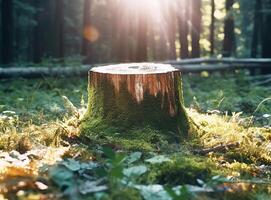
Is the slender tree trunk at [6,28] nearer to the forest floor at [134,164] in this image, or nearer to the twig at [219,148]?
the forest floor at [134,164]

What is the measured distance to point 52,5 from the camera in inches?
1281

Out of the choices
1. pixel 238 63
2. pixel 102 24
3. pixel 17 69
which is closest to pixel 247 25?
pixel 102 24

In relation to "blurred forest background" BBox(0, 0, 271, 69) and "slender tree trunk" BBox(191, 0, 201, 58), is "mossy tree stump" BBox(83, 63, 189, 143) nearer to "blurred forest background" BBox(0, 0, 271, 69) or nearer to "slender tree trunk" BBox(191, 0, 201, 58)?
"blurred forest background" BBox(0, 0, 271, 69)

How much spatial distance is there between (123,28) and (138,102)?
21493 mm

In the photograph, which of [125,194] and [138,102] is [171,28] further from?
[125,194]

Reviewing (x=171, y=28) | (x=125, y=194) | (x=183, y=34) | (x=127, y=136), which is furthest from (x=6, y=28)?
(x=125, y=194)

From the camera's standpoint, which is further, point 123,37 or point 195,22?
point 123,37

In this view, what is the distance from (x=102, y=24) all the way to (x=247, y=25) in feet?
49.8

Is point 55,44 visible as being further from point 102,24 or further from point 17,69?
point 17,69

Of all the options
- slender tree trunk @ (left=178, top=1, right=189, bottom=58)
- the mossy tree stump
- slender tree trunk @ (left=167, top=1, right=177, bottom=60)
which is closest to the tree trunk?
slender tree trunk @ (left=178, top=1, right=189, bottom=58)

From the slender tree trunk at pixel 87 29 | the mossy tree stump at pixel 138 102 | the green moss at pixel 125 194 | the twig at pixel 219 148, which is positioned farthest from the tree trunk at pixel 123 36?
the green moss at pixel 125 194

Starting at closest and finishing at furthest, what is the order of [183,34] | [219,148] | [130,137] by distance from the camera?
[219,148]
[130,137]
[183,34]

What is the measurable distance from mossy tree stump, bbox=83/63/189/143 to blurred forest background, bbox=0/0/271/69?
1037cm

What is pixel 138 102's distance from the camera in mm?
5473
